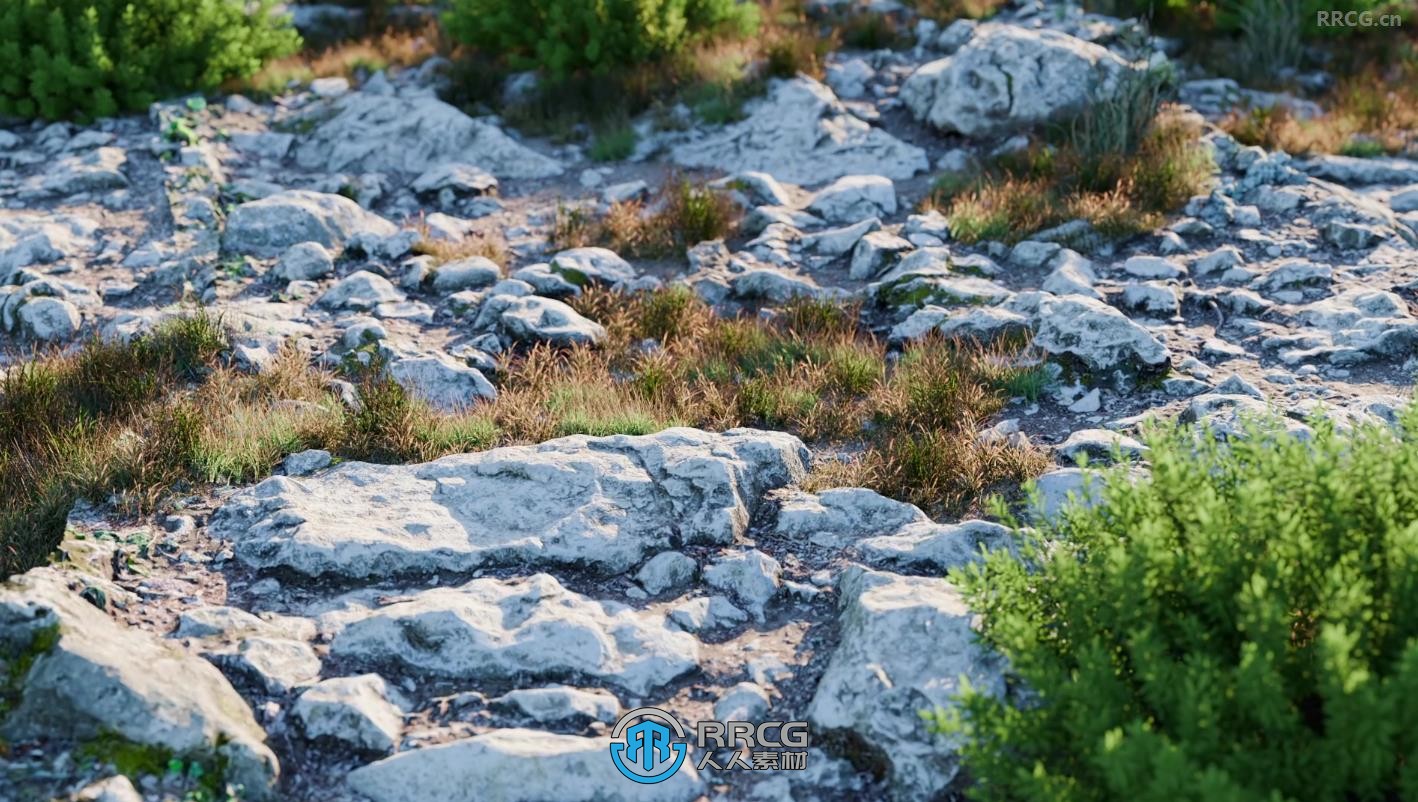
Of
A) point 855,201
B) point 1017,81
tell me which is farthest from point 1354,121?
point 855,201

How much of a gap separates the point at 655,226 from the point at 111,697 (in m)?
6.16

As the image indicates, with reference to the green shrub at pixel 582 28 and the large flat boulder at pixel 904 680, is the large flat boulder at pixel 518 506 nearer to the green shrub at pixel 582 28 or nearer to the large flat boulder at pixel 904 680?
the large flat boulder at pixel 904 680

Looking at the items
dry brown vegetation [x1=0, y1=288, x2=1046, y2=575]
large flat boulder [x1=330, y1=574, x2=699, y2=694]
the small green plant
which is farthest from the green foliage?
the small green plant

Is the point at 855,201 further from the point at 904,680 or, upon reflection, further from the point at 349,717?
the point at 349,717

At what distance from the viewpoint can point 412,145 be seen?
37.0ft

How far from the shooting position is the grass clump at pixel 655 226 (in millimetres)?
9508

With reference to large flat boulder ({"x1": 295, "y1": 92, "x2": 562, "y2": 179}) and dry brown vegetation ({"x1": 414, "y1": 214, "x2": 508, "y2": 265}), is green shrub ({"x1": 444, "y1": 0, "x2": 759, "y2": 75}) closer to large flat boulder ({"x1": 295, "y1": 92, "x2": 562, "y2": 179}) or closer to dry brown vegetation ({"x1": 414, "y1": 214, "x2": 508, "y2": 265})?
large flat boulder ({"x1": 295, "y1": 92, "x2": 562, "y2": 179})

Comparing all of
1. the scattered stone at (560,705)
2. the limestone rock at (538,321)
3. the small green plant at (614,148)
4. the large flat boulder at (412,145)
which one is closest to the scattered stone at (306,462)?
the limestone rock at (538,321)

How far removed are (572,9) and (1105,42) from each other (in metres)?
5.31

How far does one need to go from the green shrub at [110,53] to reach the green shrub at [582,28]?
2.25m

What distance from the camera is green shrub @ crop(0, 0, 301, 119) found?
11.0 meters

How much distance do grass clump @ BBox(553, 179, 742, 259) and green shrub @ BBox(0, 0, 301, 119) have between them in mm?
4412

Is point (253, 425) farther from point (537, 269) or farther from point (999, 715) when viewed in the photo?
point (999, 715)

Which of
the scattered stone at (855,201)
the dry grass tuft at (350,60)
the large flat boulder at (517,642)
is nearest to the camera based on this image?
the large flat boulder at (517,642)
